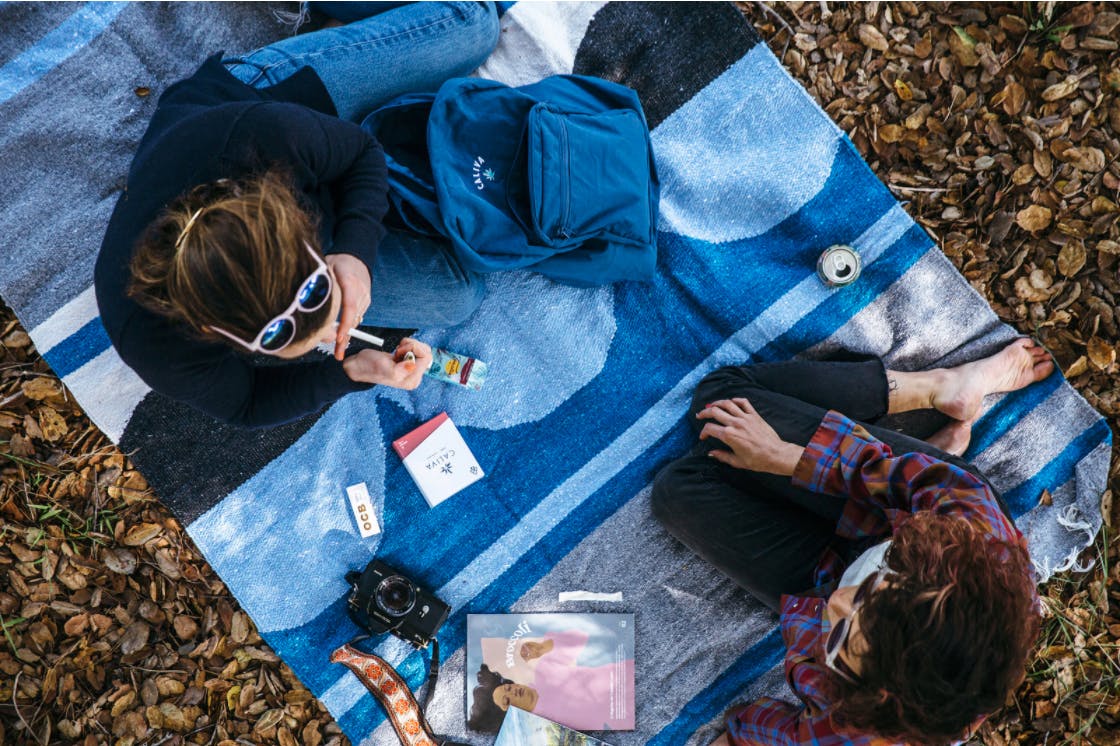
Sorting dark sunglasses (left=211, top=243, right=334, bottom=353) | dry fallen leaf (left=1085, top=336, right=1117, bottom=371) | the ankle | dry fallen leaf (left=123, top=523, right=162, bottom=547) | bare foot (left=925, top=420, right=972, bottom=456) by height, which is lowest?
dry fallen leaf (left=1085, top=336, right=1117, bottom=371)

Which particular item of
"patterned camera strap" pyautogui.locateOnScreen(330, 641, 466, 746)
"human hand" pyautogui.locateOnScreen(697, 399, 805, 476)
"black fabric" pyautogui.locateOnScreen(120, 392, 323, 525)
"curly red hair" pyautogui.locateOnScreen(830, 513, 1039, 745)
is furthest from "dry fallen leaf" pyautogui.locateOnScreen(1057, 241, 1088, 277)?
"black fabric" pyautogui.locateOnScreen(120, 392, 323, 525)

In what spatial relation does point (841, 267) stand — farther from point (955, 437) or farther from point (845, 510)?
point (845, 510)

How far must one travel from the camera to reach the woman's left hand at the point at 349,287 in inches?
60.4

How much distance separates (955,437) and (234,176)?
1875 mm

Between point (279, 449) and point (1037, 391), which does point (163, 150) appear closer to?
point (279, 449)

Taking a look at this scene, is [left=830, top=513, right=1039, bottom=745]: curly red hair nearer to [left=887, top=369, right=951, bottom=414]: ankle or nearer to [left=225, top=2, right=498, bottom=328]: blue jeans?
[left=887, top=369, right=951, bottom=414]: ankle

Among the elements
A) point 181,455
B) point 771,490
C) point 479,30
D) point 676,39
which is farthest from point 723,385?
point 181,455

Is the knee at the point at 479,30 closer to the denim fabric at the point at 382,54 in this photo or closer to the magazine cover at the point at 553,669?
the denim fabric at the point at 382,54

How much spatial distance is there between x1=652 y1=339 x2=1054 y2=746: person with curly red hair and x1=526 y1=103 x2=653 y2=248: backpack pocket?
0.52 metres

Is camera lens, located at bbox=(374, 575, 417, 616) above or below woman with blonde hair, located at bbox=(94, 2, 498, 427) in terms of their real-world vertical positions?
below

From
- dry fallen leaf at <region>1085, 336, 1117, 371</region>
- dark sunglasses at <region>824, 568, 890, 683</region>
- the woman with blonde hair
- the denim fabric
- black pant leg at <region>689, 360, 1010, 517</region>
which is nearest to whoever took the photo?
the woman with blonde hair

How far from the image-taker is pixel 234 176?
1387 mm

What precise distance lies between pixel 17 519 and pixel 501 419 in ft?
4.42

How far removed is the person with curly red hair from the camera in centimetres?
131
